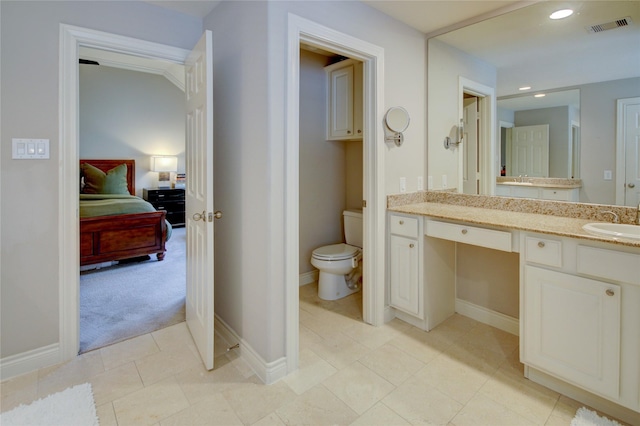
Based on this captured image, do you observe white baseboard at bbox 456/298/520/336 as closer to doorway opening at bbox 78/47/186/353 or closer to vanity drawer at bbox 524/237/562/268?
vanity drawer at bbox 524/237/562/268

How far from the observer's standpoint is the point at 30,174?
1913 millimetres

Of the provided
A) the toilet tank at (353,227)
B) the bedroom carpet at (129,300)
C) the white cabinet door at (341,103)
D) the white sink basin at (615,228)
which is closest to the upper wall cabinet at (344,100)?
the white cabinet door at (341,103)

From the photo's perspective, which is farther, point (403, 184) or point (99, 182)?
point (99, 182)

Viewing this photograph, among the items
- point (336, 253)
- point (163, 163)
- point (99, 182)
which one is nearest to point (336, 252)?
point (336, 253)

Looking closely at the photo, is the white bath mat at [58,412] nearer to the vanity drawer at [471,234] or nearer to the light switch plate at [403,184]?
the vanity drawer at [471,234]

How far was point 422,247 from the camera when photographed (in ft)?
7.73

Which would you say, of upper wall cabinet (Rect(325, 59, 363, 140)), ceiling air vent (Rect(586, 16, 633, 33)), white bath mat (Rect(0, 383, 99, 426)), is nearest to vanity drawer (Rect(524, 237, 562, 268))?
ceiling air vent (Rect(586, 16, 633, 33))

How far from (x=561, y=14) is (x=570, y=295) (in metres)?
1.69

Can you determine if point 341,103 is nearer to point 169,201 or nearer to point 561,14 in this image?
point 561,14

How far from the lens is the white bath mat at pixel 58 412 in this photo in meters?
1.57

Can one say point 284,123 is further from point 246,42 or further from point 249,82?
point 246,42

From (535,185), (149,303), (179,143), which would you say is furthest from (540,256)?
(179,143)

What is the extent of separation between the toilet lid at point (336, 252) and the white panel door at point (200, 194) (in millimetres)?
1086

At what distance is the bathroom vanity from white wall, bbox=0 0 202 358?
2274mm
